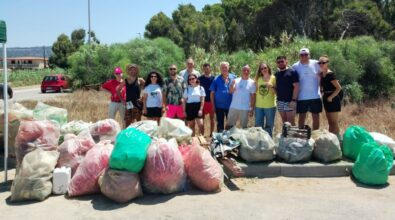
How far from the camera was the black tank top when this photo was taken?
7793 millimetres

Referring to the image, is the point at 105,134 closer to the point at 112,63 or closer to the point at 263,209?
the point at 263,209

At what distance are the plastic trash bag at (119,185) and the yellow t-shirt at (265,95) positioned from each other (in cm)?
297

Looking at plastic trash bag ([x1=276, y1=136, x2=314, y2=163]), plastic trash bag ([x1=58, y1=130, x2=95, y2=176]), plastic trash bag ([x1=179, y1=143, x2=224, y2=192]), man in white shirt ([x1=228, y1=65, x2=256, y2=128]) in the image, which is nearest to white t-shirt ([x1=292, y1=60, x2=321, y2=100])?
man in white shirt ([x1=228, y1=65, x2=256, y2=128])

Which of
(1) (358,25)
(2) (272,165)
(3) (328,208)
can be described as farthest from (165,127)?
(1) (358,25)

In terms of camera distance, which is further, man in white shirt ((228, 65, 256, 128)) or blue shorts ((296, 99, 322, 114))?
man in white shirt ((228, 65, 256, 128))

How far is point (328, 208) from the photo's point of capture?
506 cm

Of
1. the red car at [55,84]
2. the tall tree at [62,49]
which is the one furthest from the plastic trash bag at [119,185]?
the tall tree at [62,49]

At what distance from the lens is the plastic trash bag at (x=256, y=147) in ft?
21.2

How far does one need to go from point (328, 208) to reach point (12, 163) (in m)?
5.26

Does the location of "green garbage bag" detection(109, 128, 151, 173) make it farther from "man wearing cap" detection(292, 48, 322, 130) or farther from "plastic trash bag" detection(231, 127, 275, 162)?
"man wearing cap" detection(292, 48, 322, 130)

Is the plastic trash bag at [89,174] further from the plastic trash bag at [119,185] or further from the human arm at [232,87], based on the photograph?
the human arm at [232,87]

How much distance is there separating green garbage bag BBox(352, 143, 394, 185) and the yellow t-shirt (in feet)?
5.94

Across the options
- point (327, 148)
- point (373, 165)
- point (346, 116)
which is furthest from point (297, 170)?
point (346, 116)

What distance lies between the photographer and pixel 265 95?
24.2 feet
